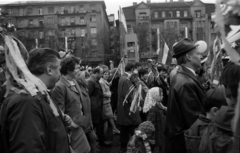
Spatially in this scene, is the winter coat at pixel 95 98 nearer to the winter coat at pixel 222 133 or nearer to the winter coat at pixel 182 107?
the winter coat at pixel 182 107

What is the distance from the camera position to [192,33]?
69375 millimetres

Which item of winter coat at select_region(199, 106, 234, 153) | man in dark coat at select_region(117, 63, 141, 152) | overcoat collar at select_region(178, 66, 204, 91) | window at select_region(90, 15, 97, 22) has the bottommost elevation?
man in dark coat at select_region(117, 63, 141, 152)

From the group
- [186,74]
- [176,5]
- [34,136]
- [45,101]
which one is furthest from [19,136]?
[176,5]

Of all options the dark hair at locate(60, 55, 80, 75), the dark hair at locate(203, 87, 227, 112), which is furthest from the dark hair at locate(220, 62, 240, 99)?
the dark hair at locate(60, 55, 80, 75)

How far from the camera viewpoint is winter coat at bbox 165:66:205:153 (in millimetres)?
3027

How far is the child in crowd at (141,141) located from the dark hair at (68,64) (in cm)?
151

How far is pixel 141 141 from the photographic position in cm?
468

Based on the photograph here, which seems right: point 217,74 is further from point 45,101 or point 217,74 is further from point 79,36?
point 79,36

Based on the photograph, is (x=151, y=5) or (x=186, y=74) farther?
(x=151, y=5)

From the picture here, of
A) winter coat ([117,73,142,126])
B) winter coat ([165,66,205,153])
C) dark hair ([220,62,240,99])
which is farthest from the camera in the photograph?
winter coat ([117,73,142,126])

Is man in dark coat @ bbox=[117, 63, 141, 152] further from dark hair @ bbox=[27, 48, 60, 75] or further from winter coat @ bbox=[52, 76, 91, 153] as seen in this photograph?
dark hair @ bbox=[27, 48, 60, 75]

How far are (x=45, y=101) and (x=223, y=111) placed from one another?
1427 mm

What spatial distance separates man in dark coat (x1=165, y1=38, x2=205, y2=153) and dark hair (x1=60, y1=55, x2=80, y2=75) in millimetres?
1595

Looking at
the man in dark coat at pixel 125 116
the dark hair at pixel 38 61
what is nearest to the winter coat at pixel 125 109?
the man in dark coat at pixel 125 116
